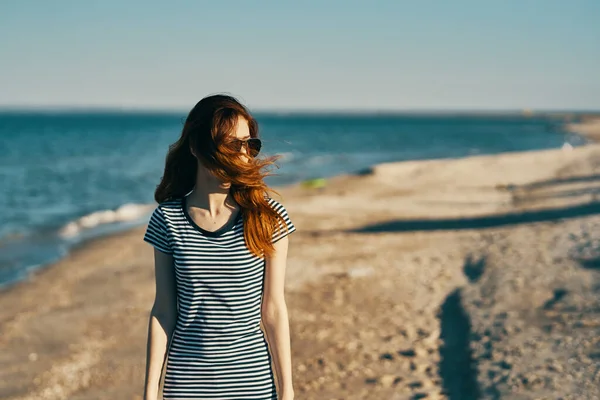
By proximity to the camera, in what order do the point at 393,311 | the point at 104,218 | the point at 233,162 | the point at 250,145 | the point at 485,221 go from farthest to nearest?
the point at 104,218 → the point at 485,221 → the point at 393,311 → the point at 250,145 → the point at 233,162

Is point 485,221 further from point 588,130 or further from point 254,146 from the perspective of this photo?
point 588,130

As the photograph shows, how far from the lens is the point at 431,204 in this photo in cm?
2030

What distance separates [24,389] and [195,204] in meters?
6.11

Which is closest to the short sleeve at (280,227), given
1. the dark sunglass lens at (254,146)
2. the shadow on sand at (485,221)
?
the dark sunglass lens at (254,146)

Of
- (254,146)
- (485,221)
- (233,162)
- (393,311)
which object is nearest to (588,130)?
(485,221)

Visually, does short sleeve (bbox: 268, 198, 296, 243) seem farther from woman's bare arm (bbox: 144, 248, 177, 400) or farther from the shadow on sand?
the shadow on sand

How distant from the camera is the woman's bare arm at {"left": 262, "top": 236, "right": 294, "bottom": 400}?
8.86 feet

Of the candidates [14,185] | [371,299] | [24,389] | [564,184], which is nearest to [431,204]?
[564,184]

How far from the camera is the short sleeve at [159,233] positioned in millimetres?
2662

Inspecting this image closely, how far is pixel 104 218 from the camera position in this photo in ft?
75.2

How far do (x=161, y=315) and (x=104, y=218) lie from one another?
21080 millimetres

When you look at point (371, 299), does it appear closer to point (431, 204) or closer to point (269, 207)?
point (269, 207)

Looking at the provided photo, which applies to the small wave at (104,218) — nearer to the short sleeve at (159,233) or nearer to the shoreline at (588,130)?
the short sleeve at (159,233)

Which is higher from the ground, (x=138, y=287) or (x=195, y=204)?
(x=195, y=204)
